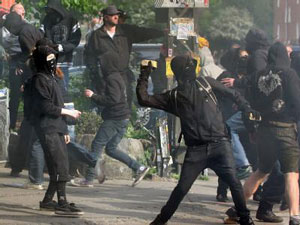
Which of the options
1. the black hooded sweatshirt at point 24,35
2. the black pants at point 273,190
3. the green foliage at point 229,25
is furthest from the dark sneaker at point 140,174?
the green foliage at point 229,25

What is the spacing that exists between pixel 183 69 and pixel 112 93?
310cm

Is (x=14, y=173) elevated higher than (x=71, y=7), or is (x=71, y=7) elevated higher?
(x=71, y=7)

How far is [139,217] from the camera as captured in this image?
11.0 m

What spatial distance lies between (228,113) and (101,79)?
182cm

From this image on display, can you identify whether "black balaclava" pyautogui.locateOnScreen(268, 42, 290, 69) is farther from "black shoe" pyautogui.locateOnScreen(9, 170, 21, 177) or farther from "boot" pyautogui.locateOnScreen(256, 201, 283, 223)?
"black shoe" pyautogui.locateOnScreen(9, 170, 21, 177)

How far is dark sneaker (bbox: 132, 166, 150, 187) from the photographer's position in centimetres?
1338

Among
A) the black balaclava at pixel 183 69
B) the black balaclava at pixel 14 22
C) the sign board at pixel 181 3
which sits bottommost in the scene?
the black balaclava at pixel 183 69

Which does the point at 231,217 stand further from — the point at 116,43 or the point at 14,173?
the point at 14,173

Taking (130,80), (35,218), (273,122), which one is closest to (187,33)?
(130,80)

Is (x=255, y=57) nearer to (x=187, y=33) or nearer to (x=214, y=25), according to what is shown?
(x=187, y=33)

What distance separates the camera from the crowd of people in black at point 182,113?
10.1 metres

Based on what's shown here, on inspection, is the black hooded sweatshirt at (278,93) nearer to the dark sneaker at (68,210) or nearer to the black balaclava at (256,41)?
the dark sneaker at (68,210)

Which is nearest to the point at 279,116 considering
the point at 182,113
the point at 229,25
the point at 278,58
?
the point at 278,58

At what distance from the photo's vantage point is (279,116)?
10.9m
